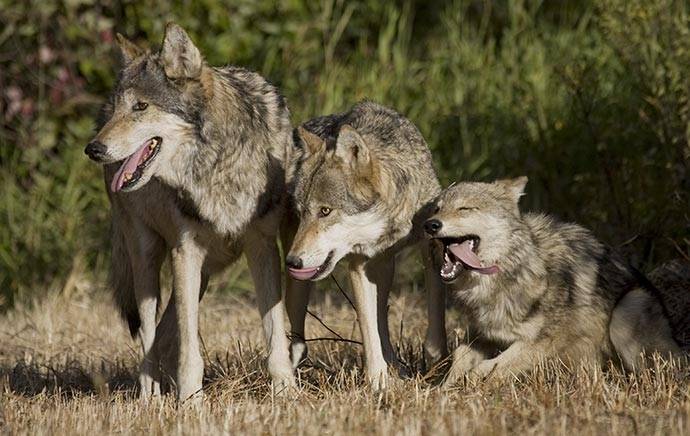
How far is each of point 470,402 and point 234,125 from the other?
187cm

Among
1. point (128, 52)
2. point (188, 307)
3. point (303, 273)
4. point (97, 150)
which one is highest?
point (128, 52)

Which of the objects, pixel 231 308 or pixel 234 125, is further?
pixel 231 308

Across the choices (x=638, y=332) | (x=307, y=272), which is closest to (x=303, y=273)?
(x=307, y=272)

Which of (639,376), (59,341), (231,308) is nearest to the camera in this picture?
(639,376)

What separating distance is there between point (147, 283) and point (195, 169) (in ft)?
3.74

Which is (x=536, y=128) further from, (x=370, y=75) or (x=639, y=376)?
(x=639, y=376)

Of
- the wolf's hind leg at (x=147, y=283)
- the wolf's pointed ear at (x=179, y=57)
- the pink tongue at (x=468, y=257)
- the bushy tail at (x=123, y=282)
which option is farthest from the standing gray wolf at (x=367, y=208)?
the bushy tail at (x=123, y=282)

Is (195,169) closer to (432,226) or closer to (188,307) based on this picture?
(188,307)

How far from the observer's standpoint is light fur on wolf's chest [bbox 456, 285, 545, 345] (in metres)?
6.22

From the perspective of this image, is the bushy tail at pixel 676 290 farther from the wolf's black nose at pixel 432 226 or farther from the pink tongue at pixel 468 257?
the wolf's black nose at pixel 432 226

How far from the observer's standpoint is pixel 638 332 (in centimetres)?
631

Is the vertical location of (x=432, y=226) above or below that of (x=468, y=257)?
above

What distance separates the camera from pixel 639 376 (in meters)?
6.03

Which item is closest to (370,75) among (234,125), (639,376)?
(234,125)
